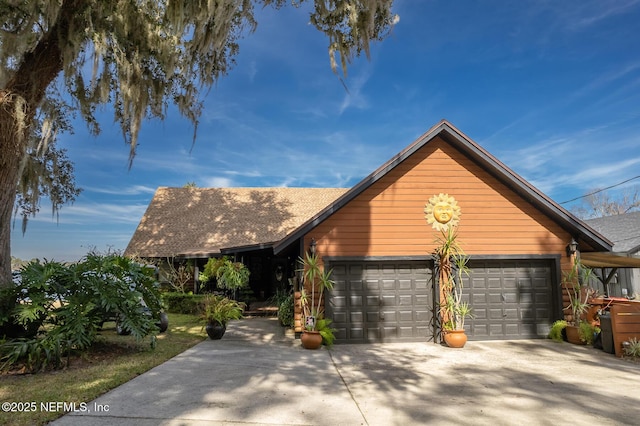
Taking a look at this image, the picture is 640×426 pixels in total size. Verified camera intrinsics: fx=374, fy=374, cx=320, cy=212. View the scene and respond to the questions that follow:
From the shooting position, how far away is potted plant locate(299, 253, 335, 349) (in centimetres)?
899

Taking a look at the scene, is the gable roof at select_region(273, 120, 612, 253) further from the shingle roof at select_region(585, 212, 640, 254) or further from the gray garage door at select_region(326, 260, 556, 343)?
the shingle roof at select_region(585, 212, 640, 254)

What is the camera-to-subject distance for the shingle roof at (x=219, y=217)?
809 inches

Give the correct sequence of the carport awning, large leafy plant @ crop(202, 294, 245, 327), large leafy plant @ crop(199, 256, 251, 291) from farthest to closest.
Answer: large leafy plant @ crop(199, 256, 251, 291), the carport awning, large leafy plant @ crop(202, 294, 245, 327)

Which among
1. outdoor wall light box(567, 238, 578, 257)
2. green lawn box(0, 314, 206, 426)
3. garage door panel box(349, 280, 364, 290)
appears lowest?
green lawn box(0, 314, 206, 426)

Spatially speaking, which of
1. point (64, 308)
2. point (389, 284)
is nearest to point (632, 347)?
point (389, 284)

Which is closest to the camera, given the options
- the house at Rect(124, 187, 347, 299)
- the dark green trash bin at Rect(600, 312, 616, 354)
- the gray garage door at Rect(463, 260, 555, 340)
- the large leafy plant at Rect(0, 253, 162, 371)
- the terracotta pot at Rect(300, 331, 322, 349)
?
the large leafy plant at Rect(0, 253, 162, 371)

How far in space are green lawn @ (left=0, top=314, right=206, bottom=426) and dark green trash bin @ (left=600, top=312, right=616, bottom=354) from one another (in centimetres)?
980

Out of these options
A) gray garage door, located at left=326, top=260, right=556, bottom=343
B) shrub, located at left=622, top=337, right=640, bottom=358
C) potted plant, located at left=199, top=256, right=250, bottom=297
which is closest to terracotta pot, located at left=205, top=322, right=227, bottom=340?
gray garage door, located at left=326, top=260, right=556, bottom=343

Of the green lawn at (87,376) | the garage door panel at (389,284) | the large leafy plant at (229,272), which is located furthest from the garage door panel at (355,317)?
the large leafy plant at (229,272)

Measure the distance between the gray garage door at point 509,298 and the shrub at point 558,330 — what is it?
21 centimetres

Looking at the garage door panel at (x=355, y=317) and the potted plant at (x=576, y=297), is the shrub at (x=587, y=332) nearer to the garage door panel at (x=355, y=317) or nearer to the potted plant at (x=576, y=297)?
the potted plant at (x=576, y=297)

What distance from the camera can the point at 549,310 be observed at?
10.6m

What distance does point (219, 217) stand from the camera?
22609 millimetres

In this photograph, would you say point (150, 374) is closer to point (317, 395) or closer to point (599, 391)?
point (317, 395)
